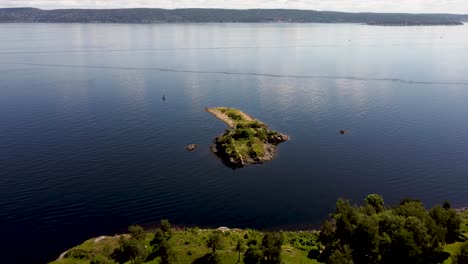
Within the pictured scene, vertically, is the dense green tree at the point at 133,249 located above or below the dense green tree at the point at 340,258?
below

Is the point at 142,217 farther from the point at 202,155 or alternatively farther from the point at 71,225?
the point at 202,155

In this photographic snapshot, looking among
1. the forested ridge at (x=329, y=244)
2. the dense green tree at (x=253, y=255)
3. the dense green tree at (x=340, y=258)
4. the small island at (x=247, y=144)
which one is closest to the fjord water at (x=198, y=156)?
the small island at (x=247, y=144)

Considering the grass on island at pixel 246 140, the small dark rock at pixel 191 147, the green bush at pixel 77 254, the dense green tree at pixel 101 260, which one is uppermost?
the grass on island at pixel 246 140

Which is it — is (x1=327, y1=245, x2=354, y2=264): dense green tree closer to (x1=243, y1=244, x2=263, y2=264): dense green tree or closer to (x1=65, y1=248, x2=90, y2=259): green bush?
(x1=243, y1=244, x2=263, y2=264): dense green tree

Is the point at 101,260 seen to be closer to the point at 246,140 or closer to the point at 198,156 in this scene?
the point at 198,156

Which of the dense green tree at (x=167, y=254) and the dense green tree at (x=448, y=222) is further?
the dense green tree at (x=448, y=222)

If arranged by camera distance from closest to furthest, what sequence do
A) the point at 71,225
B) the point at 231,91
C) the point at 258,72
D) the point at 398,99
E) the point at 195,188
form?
the point at 71,225 < the point at 195,188 < the point at 398,99 < the point at 231,91 < the point at 258,72

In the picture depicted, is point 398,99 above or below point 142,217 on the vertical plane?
above

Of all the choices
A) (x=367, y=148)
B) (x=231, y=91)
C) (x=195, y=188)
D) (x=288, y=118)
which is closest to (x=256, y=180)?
(x=195, y=188)

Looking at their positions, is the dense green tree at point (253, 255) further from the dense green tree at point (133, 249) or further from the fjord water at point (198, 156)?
the fjord water at point (198, 156)
